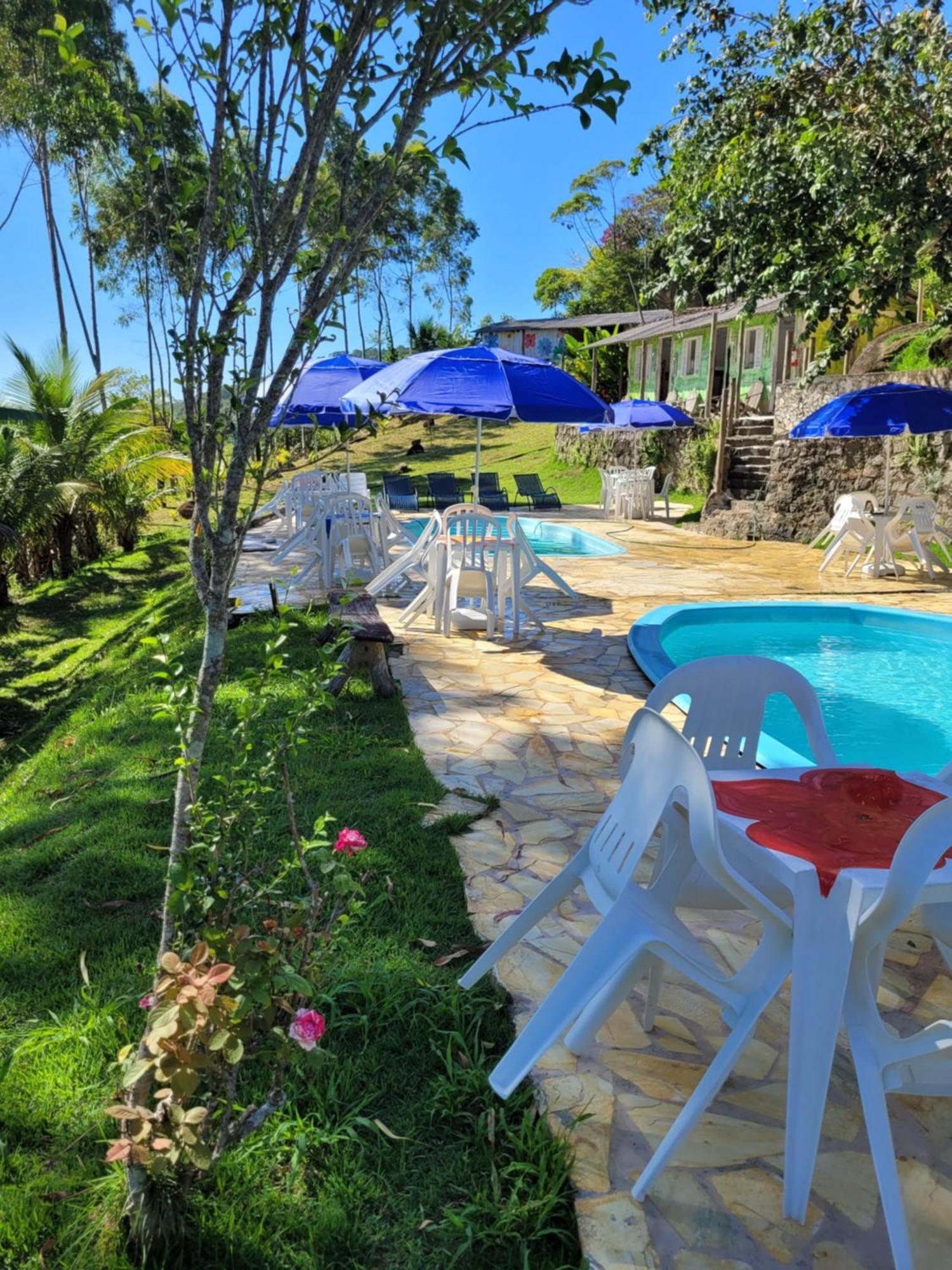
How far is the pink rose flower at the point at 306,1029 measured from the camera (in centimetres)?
170

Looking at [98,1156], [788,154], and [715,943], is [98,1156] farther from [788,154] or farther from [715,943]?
[788,154]

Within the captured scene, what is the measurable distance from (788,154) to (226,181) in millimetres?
9360

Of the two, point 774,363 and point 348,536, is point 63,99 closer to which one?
point 348,536

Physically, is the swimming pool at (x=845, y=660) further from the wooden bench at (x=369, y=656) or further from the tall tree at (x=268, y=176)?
the tall tree at (x=268, y=176)

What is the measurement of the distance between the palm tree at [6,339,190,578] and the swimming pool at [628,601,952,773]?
813 cm

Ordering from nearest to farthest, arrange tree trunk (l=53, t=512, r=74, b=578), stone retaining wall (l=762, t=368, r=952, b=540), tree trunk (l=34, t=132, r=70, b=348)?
tree trunk (l=53, t=512, r=74, b=578) < stone retaining wall (l=762, t=368, r=952, b=540) < tree trunk (l=34, t=132, r=70, b=348)

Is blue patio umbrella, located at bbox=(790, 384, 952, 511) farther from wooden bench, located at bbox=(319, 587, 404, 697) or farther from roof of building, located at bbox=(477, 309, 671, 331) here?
roof of building, located at bbox=(477, 309, 671, 331)

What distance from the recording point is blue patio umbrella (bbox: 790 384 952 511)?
9594mm

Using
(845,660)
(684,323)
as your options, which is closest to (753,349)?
(684,323)

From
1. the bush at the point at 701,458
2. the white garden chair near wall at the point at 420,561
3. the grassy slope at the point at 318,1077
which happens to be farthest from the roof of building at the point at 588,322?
the grassy slope at the point at 318,1077

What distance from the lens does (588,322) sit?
3659cm

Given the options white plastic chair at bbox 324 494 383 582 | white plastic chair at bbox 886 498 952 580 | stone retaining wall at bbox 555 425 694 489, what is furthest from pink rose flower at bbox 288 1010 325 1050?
stone retaining wall at bbox 555 425 694 489

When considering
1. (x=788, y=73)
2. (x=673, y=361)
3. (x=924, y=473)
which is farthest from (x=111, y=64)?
(x=673, y=361)

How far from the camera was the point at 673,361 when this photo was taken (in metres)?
27.7
